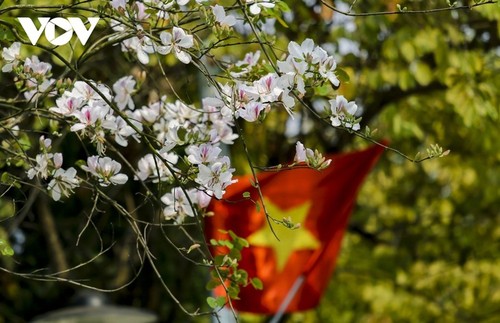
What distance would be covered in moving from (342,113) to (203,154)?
1.32ft

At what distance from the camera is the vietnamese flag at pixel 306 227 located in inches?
325

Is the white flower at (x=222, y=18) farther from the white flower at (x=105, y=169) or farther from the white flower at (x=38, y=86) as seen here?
the white flower at (x=38, y=86)

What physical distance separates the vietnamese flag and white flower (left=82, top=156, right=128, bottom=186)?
443cm

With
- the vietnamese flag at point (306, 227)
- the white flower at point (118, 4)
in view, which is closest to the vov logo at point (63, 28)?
the white flower at point (118, 4)

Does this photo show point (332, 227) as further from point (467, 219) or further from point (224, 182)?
point (224, 182)

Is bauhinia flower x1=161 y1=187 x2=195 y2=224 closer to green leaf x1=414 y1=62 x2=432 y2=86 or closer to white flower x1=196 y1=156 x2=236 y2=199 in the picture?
white flower x1=196 y1=156 x2=236 y2=199

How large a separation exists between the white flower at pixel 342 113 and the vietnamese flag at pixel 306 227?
465 centimetres

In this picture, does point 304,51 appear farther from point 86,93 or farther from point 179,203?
point 179,203

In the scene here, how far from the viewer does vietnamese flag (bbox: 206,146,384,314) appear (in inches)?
325

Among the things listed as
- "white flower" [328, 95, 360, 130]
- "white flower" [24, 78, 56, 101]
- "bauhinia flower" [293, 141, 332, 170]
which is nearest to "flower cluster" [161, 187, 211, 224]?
"white flower" [24, 78, 56, 101]

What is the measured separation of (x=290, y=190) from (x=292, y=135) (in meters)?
1.87

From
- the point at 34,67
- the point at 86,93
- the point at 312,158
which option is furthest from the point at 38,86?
the point at 312,158

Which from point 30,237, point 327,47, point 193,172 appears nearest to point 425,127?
point 327,47

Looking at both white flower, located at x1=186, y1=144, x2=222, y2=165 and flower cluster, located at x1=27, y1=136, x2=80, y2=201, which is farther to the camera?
flower cluster, located at x1=27, y1=136, x2=80, y2=201
